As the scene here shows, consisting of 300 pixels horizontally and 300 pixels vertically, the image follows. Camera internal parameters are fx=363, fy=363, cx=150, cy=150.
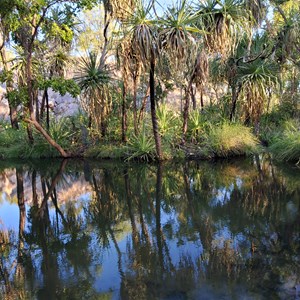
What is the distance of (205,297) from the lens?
3.96 meters

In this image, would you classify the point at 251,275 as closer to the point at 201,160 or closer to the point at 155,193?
the point at 155,193

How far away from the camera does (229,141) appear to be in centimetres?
1430

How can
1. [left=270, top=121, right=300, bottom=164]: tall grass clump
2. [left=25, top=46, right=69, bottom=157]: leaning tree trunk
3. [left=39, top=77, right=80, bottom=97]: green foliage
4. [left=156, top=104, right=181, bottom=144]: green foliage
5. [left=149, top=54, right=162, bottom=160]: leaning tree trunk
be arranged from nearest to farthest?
1. [left=270, top=121, right=300, bottom=164]: tall grass clump
2. [left=149, top=54, right=162, bottom=160]: leaning tree trunk
3. [left=39, top=77, right=80, bottom=97]: green foliage
4. [left=25, top=46, right=69, bottom=157]: leaning tree trunk
5. [left=156, top=104, right=181, bottom=144]: green foliage

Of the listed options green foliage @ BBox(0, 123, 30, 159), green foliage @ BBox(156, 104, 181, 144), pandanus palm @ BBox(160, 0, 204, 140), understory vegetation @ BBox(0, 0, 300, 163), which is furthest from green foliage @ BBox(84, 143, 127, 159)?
pandanus palm @ BBox(160, 0, 204, 140)

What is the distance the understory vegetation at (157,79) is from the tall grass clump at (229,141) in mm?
41

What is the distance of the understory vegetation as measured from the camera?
460 inches

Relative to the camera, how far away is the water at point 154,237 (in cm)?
430

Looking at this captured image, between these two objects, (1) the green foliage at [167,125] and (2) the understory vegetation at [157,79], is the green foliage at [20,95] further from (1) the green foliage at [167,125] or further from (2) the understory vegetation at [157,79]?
(1) the green foliage at [167,125]

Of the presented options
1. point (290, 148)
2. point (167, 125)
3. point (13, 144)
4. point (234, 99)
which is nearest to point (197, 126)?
point (167, 125)

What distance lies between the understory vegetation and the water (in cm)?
375

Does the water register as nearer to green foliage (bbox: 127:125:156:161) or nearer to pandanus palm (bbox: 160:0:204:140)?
green foliage (bbox: 127:125:156:161)

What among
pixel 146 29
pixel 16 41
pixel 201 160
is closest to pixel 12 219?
pixel 146 29

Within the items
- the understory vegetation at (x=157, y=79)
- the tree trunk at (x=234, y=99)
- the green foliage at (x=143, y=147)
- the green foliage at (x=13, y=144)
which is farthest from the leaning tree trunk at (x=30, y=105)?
the tree trunk at (x=234, y=99)

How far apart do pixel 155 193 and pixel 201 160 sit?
569 centimetres
